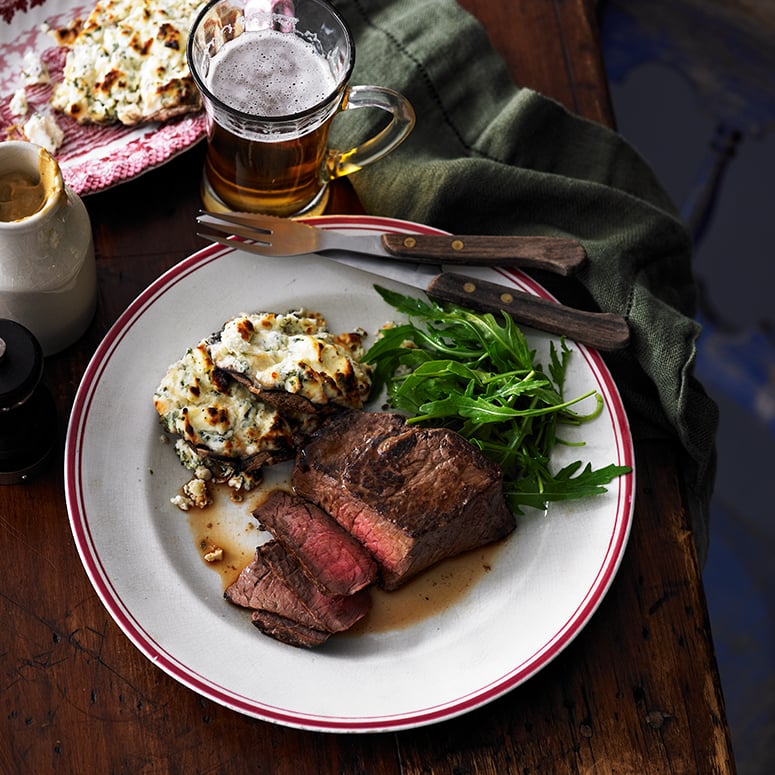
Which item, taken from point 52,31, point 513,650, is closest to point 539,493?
point 513,650

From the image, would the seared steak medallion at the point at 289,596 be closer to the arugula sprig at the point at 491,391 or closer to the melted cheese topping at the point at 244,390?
the melted cheese topping at the point at 244,390

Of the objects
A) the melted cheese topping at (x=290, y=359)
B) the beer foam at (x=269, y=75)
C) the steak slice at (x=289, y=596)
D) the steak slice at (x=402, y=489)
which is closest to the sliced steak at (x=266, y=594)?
the steak slice at (x=289, y=596)

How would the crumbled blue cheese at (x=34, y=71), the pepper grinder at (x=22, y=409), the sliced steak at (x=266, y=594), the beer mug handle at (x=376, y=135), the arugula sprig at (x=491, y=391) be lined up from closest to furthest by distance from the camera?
1. the pepper grinder at (x=22, y=409)
2. the sliced steak at (x=266, y=594)
3. the arugula sprig at (x=491, y=391)
4. the beer mug handle at (x=376, y=135)
5. the crumbled blue cheese at (x=34, y=71)

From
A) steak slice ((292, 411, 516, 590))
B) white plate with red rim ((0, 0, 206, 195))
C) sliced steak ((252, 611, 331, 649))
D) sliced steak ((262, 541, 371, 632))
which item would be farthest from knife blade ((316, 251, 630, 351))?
sliced steak ((252, 611, 331, 649))

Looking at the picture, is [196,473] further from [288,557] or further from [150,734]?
[150,734]

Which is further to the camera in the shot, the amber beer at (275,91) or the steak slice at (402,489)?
the amber beer at (275,91)

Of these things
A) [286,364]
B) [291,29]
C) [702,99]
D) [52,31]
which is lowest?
[702,99]
